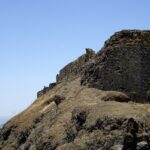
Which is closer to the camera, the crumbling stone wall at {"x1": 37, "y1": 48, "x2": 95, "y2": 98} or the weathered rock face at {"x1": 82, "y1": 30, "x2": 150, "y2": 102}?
the weathered rock face at {"x1": 82, "y1": 30, "x2": 150, "y2": 102}

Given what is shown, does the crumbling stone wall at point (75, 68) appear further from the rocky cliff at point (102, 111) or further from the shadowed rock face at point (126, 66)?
the shadowed rock face at point (126, 66)

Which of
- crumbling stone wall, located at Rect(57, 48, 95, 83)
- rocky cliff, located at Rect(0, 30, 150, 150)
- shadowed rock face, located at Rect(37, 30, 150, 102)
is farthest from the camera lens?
crumbling stone wall, located at Rect(57, 48, 95, 83)

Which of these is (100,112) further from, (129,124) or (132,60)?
(132,60)

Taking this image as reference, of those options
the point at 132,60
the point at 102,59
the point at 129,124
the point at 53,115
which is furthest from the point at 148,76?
the point at 129,124

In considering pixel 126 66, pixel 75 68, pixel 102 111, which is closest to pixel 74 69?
pixel 75 68

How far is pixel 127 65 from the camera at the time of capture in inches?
1711

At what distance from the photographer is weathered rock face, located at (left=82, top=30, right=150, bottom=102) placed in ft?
140

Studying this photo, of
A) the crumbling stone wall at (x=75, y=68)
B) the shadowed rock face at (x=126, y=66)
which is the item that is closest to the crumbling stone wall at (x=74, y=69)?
the crumbling stone wall at (x=75, y=68)

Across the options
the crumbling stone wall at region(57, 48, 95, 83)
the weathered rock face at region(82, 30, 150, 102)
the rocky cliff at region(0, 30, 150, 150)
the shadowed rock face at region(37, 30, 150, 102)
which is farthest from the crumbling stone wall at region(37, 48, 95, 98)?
the weathered rock face at region(82, 30, 150, 102)

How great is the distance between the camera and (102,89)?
4481 cm

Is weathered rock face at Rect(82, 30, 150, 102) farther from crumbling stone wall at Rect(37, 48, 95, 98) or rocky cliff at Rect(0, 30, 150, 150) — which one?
crumbling stone wall at Rect(37, 48, 95, 98)

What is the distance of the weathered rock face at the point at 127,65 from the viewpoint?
42812 millimetres

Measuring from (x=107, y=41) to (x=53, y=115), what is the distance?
9120mm

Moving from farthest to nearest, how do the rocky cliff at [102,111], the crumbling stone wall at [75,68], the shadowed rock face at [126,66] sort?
1. the crumbling stone wall at [75,68]
2. the shadowed rock face at [126,66]
3. the rocky cliff at [102,111]
